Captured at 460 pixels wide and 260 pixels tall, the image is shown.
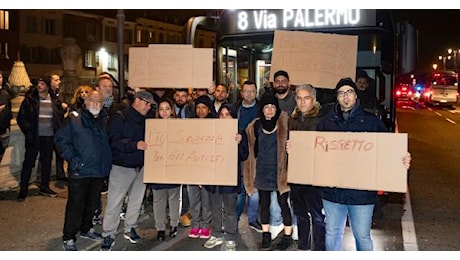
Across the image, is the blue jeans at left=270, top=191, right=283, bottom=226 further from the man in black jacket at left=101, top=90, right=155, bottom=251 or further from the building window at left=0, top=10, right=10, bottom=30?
the building window at left=0, top=10, right=10, bottom=30

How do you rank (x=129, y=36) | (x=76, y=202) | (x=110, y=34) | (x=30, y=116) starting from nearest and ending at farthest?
1. (x=76, y=202)
2. (x=30, y=116)
3. (x=110, y=34)
4. (x=129, y=36)

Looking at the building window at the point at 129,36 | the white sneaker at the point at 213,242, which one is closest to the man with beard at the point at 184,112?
the white sneaker at the point at 213,242

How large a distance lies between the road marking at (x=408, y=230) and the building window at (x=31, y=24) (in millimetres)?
47700

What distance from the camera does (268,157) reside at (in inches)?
209

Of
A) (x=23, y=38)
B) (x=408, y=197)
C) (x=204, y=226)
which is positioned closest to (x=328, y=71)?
(x=204, y=226)

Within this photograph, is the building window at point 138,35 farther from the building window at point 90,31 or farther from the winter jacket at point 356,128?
the winter jacket at point 356,128

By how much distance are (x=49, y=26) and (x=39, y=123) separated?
47459 millimetres

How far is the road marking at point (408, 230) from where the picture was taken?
5876mm

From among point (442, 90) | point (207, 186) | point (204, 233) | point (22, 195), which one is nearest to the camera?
Answer: point (207, 186)

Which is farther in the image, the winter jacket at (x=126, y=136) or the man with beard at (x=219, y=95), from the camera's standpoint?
the man with beard at (x=219, y=95)

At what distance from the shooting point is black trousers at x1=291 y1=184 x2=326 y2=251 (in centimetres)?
508

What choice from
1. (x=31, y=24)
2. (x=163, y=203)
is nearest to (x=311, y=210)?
(x=163, y=203)

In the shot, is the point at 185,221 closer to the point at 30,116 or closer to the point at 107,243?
the point at 107,243

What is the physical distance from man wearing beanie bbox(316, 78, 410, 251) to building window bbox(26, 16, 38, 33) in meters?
49.7
